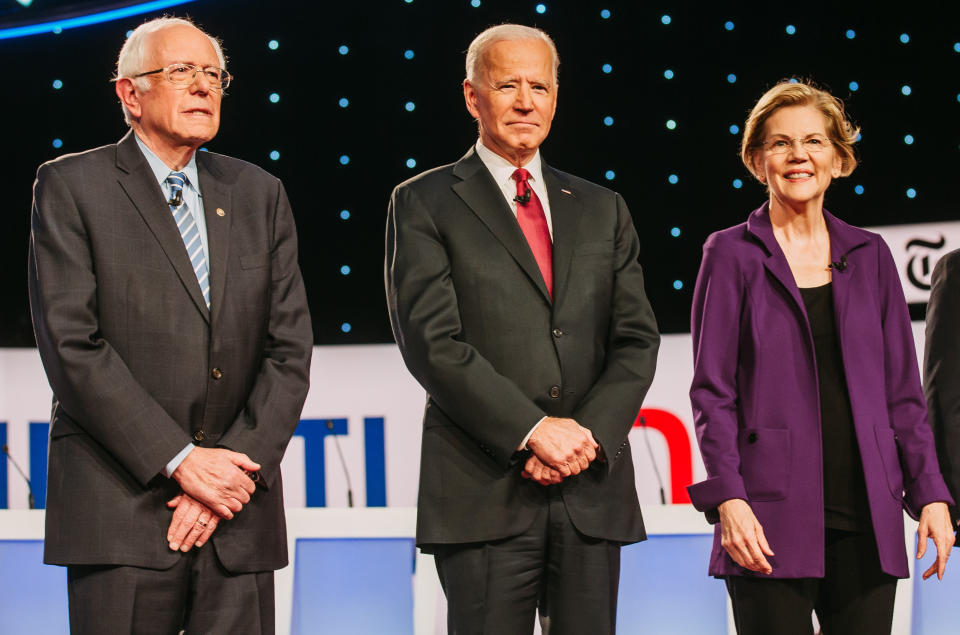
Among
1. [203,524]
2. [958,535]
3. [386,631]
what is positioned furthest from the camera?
[386,631]

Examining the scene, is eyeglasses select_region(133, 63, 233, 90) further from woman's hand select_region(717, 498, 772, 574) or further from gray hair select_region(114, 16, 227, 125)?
woman's hand select_region(717, 498, 772, 574)

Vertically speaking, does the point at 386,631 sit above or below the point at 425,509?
below

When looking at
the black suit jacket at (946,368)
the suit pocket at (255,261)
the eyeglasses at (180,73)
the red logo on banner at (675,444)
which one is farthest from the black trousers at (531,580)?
the red logo on banner at (675,444)

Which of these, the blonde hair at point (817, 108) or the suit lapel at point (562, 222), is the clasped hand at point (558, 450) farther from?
the blonde hair at point (817, 108)

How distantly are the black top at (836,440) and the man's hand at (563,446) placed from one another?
1.71 ft

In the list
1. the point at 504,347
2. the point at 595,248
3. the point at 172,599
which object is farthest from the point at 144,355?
the point at 595,248

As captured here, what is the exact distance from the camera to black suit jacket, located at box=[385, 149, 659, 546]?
215 centimetres

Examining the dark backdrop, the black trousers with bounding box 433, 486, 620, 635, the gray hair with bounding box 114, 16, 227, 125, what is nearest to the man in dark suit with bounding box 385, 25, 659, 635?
the black trousers with bounding box 433, 486, 620, 635

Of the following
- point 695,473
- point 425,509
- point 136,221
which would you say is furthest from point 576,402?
point 695,473

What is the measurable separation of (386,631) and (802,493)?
1.55m

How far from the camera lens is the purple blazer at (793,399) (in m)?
2.17

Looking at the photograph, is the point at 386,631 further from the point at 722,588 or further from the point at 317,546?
the point at 722,588

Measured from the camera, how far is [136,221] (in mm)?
2109

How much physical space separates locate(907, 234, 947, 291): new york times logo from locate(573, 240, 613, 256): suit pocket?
267 centimetres
